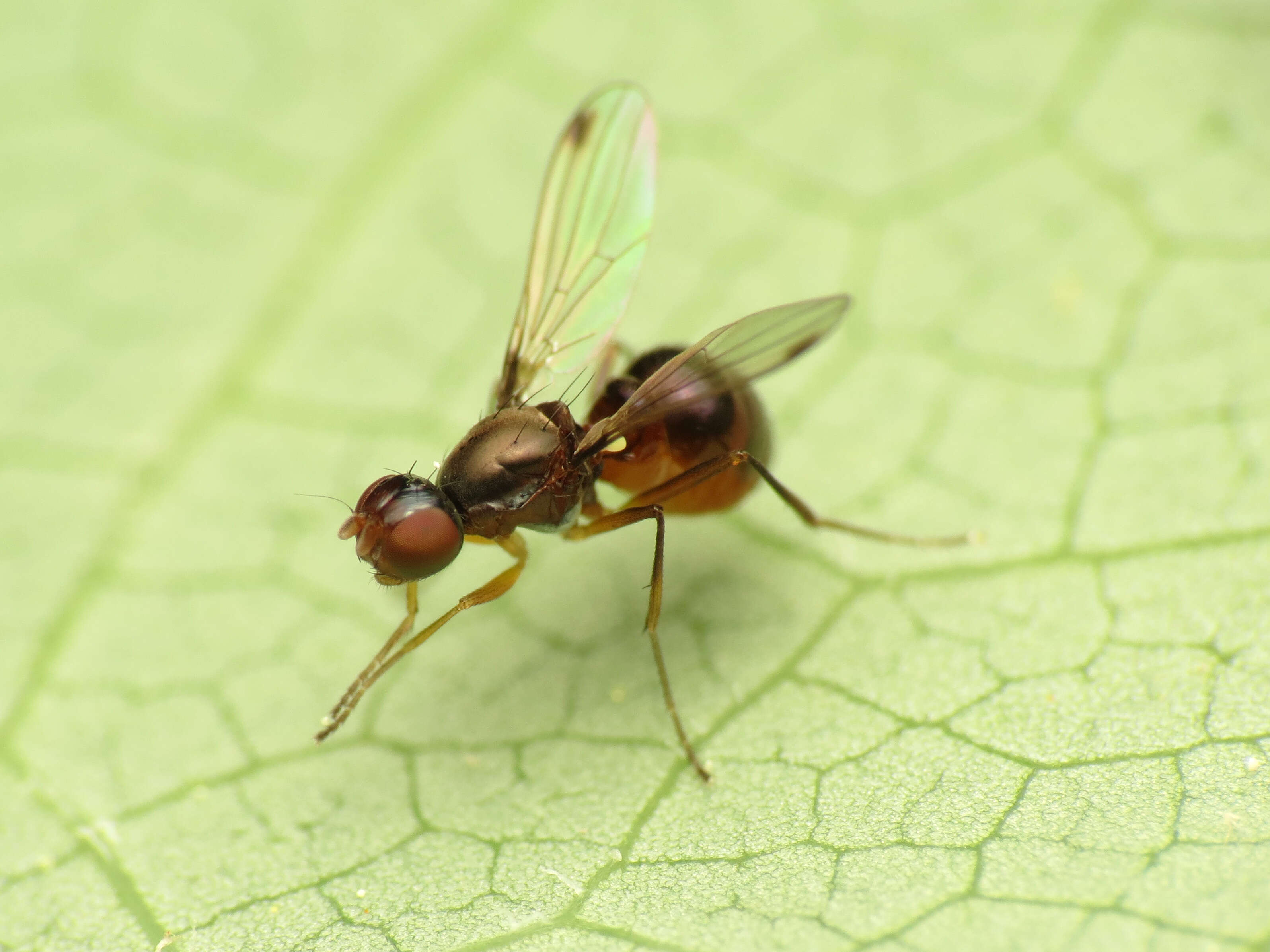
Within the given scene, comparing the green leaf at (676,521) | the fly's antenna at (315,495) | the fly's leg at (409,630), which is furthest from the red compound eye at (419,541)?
the fly's antenna at (315,495)

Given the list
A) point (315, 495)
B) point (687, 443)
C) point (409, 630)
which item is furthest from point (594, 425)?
point (315, 495)

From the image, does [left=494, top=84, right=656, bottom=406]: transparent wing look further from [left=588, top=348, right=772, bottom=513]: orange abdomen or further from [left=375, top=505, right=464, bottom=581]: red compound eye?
[left=375, top=505, right=464, bottom=581]: red compound eye

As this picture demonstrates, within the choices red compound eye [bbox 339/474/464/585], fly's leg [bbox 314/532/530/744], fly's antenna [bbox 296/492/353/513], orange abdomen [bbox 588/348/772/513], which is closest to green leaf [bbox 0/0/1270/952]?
fly's antenna [bbox 296/492/353/513]

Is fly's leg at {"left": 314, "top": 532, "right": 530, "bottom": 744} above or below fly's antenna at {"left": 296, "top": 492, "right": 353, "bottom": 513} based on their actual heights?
below

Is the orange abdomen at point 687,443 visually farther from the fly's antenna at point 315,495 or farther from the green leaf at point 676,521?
the fly's antenna at point 315,495

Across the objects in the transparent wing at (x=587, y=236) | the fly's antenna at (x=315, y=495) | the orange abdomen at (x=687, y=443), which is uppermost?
the transparent wing at (x=587, y=236)
